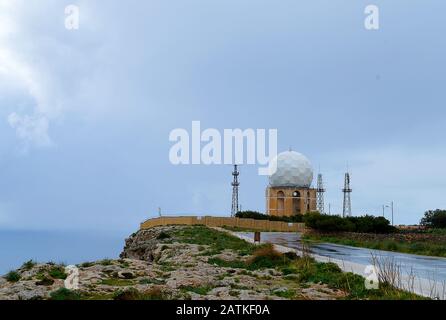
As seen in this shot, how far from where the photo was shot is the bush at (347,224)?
5241 centimetres

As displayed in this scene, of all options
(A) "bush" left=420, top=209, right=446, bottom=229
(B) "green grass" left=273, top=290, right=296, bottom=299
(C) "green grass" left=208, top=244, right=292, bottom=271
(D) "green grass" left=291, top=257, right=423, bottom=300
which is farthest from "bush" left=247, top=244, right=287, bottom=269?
(A) "bush" left=420, top=209, right=446, bottom=229

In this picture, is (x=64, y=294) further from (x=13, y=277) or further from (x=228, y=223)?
(x=228, y=223)

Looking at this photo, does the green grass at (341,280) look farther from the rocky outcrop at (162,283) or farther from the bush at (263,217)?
the bush at (263,217)

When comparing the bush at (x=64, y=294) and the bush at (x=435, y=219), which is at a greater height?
the bush at (x=64, y=294)

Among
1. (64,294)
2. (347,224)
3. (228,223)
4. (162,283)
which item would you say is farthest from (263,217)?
(64,294)

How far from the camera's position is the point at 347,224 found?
174 ft

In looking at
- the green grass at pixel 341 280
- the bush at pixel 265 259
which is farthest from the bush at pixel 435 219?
the green grass at pixel 341 280

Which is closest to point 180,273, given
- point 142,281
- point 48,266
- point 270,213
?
point 142,281

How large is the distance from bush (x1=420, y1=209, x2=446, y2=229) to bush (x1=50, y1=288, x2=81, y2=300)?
69646 millimetres

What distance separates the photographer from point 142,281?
1719cm

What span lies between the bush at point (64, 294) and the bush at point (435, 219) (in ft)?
228

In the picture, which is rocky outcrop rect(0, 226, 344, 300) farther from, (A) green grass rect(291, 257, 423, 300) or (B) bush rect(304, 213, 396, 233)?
(B) bush rect(304, 213, 396, 233)
